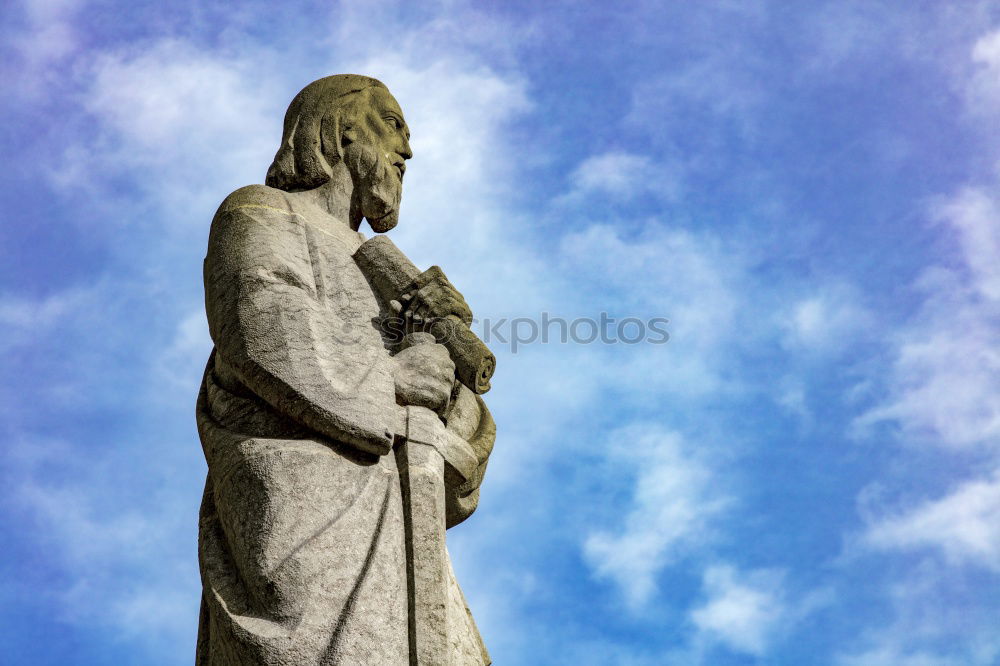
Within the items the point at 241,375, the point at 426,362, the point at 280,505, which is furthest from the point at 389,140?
the point at 280,505

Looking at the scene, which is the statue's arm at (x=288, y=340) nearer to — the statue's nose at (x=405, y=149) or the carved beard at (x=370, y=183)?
the carved beard at (x=370, y=183)

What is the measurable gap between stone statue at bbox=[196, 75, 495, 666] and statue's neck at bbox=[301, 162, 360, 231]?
25mm

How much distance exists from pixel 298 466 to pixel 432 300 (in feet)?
5.31

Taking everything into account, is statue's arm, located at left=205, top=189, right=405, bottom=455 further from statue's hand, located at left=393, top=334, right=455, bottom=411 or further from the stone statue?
statue's hand, located at left=393, top=334, right=455, bottom=411

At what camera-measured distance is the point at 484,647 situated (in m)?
7.07

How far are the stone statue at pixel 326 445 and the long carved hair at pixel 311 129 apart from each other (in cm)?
3

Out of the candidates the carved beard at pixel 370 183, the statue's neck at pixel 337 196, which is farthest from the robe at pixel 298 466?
the carved beard at pixel 370 183

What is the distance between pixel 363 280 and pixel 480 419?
41.7 inches

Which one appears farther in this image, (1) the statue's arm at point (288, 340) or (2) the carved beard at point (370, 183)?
(2) the carved beard at point (370, 183)

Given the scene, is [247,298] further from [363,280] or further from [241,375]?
[363,280]

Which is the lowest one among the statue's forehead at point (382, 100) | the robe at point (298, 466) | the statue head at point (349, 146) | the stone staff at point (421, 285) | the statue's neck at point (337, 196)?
the robe at point (298, 466)

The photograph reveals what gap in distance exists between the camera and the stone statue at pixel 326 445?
19.0 ft

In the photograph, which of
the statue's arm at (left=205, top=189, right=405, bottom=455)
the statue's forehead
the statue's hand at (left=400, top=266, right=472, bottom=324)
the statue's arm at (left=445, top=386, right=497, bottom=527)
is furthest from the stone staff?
the statue's forehead

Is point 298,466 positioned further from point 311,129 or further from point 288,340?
point 311,129
